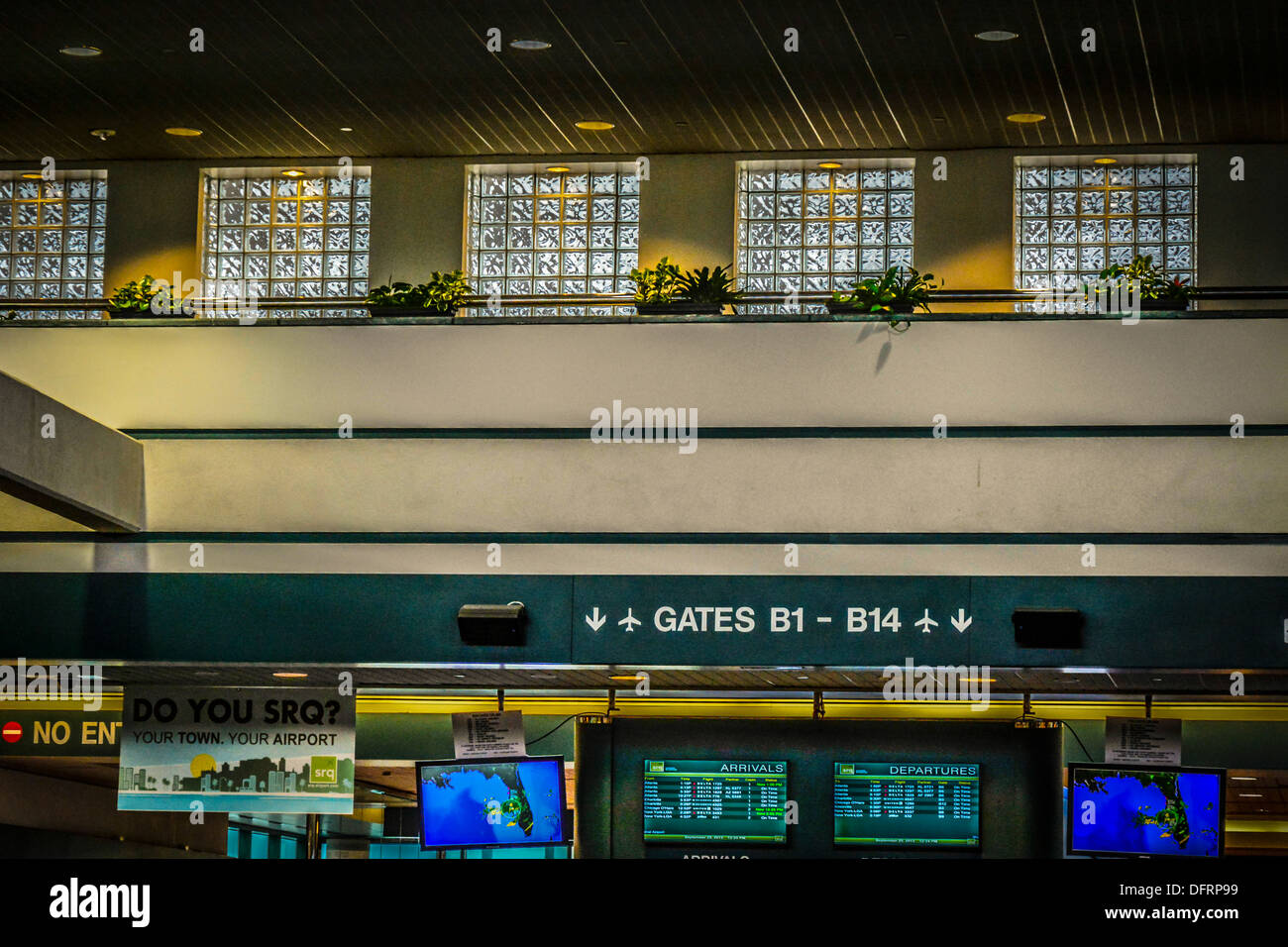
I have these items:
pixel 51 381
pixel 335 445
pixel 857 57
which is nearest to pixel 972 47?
pixel 857 57

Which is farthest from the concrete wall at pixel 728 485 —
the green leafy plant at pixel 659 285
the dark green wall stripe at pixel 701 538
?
the green leafy plant at pixel 659 285

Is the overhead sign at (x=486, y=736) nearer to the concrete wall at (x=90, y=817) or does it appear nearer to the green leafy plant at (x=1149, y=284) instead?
the green leafy plant at (x=1149, y=284)

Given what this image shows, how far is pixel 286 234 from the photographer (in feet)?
44.5

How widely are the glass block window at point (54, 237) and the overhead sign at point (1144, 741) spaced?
8995mm

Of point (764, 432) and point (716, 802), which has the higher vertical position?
point (764, 432)

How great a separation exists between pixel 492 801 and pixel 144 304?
4.08 meters

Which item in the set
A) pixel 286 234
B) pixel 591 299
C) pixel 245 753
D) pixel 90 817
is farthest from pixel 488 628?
pixel 90 817

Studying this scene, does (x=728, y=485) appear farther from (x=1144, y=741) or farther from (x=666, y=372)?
(x=1144, y=741)

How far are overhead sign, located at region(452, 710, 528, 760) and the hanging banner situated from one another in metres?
0.71

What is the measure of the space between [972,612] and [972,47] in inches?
158

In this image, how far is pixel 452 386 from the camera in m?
10.2

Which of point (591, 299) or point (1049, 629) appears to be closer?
point (1049, 629)

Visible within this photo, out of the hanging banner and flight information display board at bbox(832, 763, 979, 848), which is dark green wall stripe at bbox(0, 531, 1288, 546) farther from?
flight information display board at bbox(832, 763, 979, 848)

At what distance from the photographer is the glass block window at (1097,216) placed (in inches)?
497
